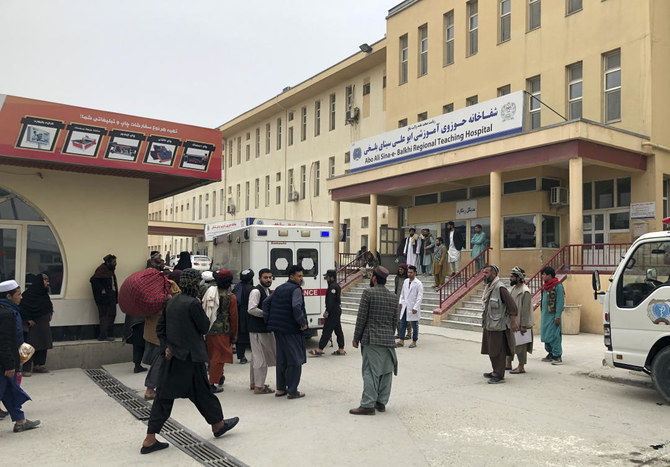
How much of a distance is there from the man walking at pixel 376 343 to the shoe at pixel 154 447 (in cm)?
226

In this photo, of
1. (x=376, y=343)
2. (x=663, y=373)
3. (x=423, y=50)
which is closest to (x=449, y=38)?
(x=423, y=50)

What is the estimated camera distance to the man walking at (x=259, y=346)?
797cm

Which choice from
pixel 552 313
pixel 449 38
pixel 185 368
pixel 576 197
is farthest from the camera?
pixel 449 38

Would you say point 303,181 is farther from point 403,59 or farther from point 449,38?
point 449,38

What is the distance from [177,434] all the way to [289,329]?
206 cm

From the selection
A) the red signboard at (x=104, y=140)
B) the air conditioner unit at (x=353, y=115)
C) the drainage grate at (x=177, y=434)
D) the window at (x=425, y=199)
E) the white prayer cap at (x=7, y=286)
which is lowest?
the drainage grate at (x=177, y=434)

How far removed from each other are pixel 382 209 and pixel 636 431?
23.7 m

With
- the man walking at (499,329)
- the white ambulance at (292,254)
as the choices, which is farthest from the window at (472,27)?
the man walking at (499,329)

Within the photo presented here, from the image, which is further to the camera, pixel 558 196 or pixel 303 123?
pixel 303 123

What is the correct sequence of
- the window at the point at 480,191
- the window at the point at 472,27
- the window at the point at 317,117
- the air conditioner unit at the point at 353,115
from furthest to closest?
the window at the point at 317,117, the air conditioner unit at the point at 353,115, the window at the point at 472,27, the window at the point at 480,191

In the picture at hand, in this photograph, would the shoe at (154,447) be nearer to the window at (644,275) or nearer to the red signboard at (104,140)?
the red signboard at (104,140)

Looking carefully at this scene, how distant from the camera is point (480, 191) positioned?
21656 mm

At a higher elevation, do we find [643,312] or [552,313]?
[643,312]

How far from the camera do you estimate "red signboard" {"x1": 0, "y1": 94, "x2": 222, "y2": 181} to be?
29.1 feet
